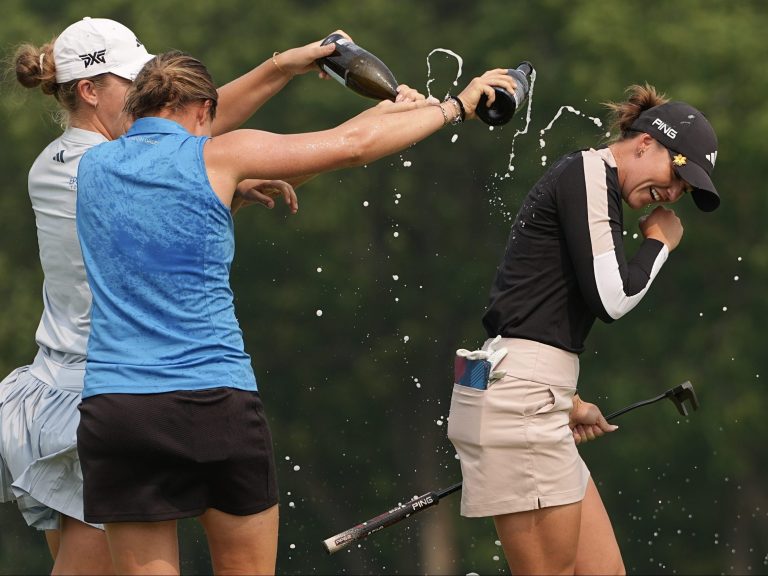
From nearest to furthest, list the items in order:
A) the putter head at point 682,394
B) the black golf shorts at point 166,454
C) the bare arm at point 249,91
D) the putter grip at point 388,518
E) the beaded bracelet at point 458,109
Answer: the black golf shorts at point 166,454, the beaded bracelet at point 458,109, the putter grip at point 388,518, the bare arm at point 249,91, the putter head at point 682,394

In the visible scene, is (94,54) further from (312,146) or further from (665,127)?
(665,127)

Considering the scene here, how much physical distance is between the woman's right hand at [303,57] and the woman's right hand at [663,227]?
2.60 feet

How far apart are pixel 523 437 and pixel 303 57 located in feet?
3.37

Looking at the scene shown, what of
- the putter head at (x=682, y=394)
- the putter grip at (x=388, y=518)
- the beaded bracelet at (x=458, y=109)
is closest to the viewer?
the beaded bracelet at (x=458, y=109)

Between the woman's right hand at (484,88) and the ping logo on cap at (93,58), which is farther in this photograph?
the ping logo on cap at (93,58)

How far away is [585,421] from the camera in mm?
3242

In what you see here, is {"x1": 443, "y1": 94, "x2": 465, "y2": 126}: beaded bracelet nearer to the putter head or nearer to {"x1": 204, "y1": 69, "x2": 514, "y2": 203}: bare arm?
{"x1": 204, "y1": 69, "x2": 514, "y2": 203}: bare arm

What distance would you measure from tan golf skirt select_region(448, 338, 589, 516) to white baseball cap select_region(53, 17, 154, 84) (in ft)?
3.35

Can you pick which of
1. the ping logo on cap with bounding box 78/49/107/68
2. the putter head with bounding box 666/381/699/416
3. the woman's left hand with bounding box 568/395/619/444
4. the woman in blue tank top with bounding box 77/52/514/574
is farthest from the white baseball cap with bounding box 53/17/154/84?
the putter head with bounding box 666/381/699/416

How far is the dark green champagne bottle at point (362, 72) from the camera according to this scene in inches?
118

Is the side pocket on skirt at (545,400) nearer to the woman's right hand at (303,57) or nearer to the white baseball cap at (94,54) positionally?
the woman's right hand at (303,57)

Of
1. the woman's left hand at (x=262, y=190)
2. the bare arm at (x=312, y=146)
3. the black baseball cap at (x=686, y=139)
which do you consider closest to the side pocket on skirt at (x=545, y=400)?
the black baseball cap at (x=686, y=139)

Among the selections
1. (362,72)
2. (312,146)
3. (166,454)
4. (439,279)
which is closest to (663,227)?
(362,72)

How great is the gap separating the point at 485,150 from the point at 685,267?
133 cm
